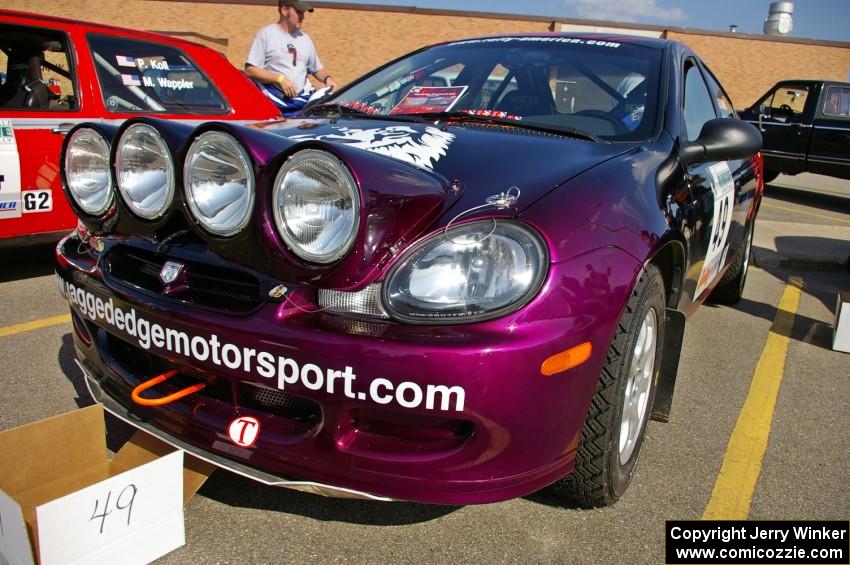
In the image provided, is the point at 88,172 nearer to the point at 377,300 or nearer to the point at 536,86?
the point at 377,300

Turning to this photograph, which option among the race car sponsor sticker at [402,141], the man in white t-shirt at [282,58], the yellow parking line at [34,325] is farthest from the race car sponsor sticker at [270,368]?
the man in white t-shirt at [282,58]

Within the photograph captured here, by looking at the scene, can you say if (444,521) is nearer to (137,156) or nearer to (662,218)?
(662,218)

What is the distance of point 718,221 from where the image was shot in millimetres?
2988

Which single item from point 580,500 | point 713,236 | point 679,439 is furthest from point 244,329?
point 713,236

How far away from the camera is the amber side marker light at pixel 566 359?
1.62 m

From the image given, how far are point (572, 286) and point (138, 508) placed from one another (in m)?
1.15

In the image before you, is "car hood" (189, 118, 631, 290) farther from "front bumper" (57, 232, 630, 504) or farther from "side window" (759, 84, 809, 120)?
"side window" (759, 84, 809, 120)

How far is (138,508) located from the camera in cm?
169

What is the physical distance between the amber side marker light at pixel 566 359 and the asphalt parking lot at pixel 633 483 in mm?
117

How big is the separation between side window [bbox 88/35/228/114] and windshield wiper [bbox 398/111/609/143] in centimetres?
255

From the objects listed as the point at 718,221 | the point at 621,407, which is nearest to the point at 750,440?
the point at 718,221

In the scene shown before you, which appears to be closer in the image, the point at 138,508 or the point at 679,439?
the point at 138,508

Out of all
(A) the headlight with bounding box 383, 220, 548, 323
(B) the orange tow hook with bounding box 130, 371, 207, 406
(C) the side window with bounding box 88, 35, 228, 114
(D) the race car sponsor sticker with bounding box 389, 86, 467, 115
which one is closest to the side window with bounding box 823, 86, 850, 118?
(C) the side window with bounding box 88, 35, 228, 114

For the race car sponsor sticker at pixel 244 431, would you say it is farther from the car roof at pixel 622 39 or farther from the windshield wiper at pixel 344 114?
the car roof at pixel 622 39
